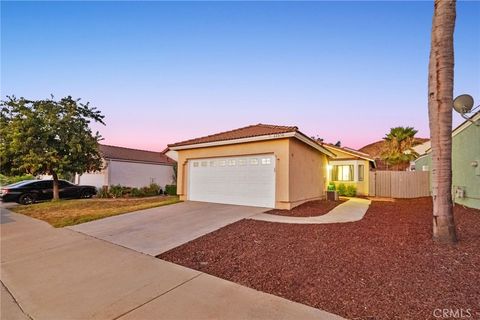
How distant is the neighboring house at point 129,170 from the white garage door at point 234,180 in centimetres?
867

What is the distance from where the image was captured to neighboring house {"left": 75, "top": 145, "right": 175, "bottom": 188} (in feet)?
64.6

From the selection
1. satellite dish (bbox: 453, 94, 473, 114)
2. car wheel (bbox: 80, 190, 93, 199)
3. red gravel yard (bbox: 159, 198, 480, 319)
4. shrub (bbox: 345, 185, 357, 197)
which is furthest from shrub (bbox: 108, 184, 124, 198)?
satellite dish (bbox: 453, 94, 473, 114)

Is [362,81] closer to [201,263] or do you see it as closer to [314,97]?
[314,97]

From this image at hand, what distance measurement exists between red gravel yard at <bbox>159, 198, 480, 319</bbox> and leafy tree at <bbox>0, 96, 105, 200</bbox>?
12994 mm

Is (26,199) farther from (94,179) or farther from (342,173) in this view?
(342,173)

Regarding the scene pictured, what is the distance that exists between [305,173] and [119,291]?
949 centimetres

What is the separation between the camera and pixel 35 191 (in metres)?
15.5

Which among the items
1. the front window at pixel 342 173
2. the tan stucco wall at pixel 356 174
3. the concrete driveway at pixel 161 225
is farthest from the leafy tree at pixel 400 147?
the concrete driveway at pixel 161 225

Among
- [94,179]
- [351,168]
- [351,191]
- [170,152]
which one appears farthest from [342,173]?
[94,179]

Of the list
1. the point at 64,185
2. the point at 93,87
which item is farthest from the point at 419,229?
the point at 64,185

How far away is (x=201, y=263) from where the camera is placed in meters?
4.67

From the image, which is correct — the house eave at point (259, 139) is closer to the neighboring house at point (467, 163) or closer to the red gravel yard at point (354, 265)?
the red gravel yard at point (354, 265)

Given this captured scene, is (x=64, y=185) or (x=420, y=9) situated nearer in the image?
(x=420, y=9)

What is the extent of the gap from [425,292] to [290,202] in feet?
21.5
